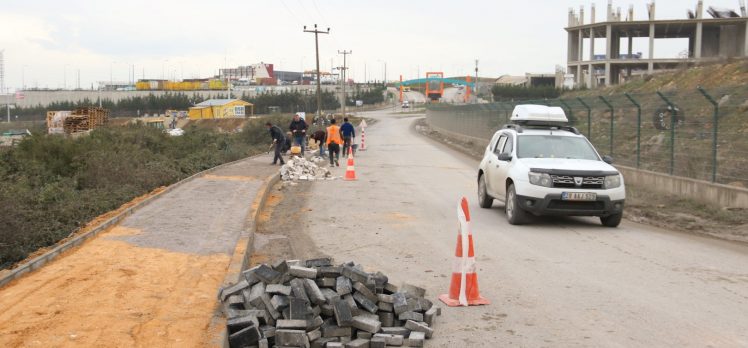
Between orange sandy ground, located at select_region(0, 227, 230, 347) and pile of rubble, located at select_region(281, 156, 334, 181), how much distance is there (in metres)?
12.1

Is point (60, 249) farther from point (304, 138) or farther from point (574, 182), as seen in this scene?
point (304, 138)

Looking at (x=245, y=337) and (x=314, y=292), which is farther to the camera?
(x=314, y=292)

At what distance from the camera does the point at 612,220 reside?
1259 centimetres

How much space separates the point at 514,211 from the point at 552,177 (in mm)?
879

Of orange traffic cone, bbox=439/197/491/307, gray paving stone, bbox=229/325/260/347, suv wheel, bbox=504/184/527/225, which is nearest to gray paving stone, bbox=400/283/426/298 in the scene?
orange traffic cone, bbox=439/197/491/307

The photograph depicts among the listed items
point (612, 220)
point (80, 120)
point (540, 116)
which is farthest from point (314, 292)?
point (80, 120)

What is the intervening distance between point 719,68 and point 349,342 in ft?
117

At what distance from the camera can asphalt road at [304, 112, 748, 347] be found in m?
6.34

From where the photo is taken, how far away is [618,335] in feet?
20.3

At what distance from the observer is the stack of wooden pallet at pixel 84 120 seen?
168 ft

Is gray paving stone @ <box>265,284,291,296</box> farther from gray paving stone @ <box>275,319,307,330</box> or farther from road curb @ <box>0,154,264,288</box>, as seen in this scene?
road curb @ <box>0,154,264,288</box>

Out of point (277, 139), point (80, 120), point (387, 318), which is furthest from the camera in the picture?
point (80, 120)

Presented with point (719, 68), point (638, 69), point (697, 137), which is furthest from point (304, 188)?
point (638, 69)

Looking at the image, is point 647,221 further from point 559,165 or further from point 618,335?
point 618,335
